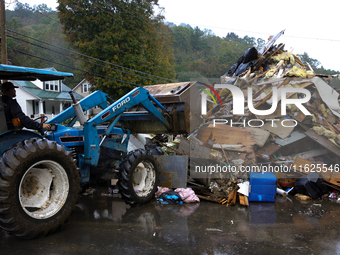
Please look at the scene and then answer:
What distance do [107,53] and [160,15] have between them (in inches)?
282

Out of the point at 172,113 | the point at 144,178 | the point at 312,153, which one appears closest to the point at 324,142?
the point at 312,153

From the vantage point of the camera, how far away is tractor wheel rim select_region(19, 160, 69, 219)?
171 inches

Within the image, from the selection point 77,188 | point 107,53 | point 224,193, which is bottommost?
point 224,193

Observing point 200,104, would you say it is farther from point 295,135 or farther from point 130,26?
point 130,26

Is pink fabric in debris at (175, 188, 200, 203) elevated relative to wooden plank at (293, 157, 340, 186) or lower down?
lower down

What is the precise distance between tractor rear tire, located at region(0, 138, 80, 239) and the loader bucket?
2.80m

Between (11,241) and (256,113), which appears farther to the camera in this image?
(256,113)

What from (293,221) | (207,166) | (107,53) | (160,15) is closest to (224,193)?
(207,166)

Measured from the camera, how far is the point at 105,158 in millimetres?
6297

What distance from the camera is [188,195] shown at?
6.55 metres

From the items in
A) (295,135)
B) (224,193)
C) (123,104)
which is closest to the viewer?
(123,104)

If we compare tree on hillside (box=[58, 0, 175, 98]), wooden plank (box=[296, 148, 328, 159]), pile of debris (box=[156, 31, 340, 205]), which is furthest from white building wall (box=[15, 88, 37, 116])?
wooden plank (box=[296, 148, 328, 159])
